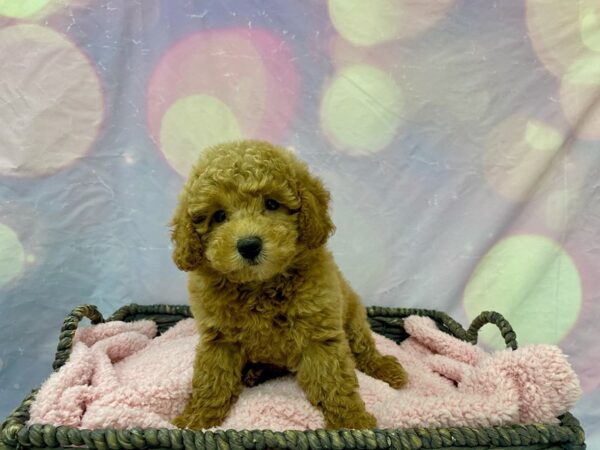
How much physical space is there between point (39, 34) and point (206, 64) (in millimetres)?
679

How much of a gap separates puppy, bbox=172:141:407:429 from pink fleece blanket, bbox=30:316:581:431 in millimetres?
73

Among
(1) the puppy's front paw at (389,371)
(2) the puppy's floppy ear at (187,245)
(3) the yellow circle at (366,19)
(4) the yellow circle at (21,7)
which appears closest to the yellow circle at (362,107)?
(3) the yellow circle at (366,19)

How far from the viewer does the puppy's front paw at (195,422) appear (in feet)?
5.02

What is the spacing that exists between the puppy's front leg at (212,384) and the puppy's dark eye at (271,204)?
0.43 meters

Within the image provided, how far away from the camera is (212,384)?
1.57m

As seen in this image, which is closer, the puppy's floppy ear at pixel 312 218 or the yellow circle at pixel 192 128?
the puppy's floppy ear at pixel 312 218

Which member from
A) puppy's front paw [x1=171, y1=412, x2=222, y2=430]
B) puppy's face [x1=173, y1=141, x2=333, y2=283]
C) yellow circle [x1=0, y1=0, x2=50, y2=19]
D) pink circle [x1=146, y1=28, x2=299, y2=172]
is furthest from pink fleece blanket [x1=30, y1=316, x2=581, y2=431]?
yellow circle [x1=0, y1=0, x2=50, y2=19]

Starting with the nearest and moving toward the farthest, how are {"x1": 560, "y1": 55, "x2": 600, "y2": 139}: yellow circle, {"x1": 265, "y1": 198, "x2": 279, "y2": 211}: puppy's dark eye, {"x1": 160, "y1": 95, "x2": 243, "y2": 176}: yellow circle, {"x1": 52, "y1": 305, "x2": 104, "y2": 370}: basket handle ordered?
{"x1": 265, "y1": 198, "x2": 279, "y2": 211}: puppy's dark eye → {"x1": 52, "y1": 305, "x2": 104, "y2": 370}: basket handle → {"x1": 560, "y1": 55, "x2": 600, "y2": 139}: yellow circle → {"x1": 160, "y1": 95, "x2": 243, "y2": 176}: yellow circle

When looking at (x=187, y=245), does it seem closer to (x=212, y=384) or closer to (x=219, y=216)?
(x=219, y=216)

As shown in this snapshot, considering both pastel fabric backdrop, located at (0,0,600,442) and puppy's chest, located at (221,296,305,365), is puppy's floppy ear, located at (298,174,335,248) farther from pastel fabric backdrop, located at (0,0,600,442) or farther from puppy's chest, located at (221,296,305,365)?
pastel fabric backdrop, located at (0,0,600,442)

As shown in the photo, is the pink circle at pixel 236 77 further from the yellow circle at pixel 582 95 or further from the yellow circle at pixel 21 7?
the yellow circle at pixel 582 95

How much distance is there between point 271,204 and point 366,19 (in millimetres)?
1128

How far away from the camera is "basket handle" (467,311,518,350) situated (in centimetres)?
183

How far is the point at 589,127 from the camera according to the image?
7.17 ft
